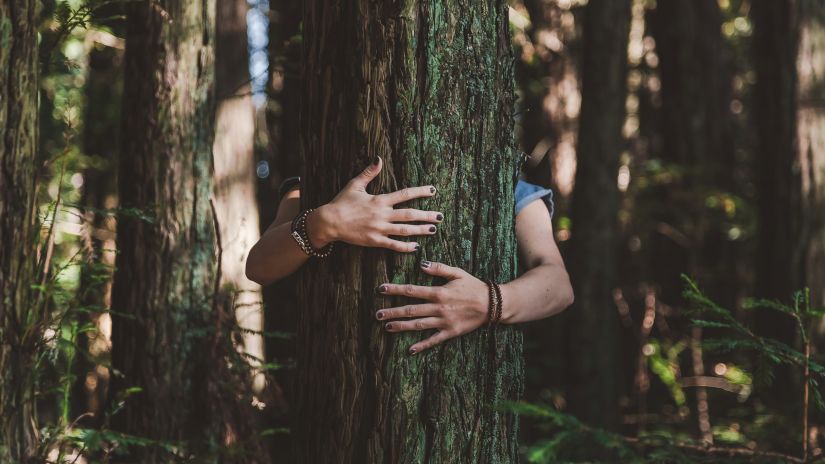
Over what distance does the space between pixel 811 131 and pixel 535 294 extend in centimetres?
455

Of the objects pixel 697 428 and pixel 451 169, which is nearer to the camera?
pixel 451 169

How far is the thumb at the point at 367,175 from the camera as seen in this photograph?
235cm

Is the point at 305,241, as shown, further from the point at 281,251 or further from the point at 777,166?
the point at 777,166

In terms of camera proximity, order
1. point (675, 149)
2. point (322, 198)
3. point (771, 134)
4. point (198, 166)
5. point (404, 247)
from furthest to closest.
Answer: point (675, 149) < point (771, 134) < point (198, 166) < point (322, 198) < point (404, 247)

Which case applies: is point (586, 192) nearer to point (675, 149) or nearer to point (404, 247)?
point (675, 149)

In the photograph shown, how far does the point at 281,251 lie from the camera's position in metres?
2.55

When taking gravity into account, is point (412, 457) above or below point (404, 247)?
below

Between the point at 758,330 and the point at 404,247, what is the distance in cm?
515

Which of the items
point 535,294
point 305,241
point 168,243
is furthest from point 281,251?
point 168,243

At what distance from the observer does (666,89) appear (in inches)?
427

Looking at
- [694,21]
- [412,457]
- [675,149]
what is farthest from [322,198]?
[694,21]

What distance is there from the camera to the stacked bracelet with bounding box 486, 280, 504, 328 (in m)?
2.44

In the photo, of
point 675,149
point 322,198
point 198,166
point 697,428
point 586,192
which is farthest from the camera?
point 675,149

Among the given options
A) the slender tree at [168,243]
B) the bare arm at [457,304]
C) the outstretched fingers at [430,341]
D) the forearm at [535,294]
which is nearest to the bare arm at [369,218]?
the bare arm at [457,304]
